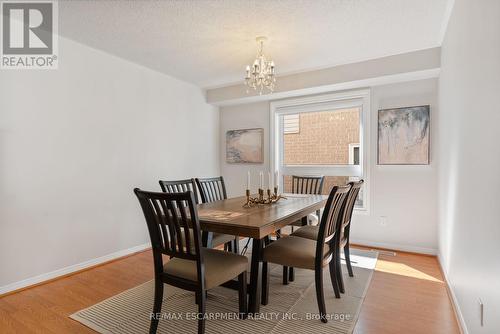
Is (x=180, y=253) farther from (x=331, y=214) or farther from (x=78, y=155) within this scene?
(x=78, y=155)

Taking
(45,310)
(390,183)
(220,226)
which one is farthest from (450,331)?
(45,310)

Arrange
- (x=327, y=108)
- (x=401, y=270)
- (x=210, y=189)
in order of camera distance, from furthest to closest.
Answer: (x=327, y=108), (x=210, y=189), (x=401, y=270)

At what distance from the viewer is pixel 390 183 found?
3.48 metres

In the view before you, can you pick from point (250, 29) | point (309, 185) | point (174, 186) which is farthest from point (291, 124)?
point (174, 186)

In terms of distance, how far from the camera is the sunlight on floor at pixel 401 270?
8.73 ft

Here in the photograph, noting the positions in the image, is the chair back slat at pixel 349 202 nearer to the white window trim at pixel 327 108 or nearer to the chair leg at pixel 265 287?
the chair leg at pixel 265 287

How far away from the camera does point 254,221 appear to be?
69.6 inches

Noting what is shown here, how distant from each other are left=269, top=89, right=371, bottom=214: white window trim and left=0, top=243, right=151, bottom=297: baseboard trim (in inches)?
92.2

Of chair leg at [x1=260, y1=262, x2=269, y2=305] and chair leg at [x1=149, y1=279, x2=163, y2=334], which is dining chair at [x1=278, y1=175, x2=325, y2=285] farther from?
chair leg at [x1=149, y1=279, x2=163, y2=334]

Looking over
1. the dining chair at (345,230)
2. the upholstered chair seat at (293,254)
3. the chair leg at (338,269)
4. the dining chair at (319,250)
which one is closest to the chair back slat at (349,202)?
the dining chair at (345,230)

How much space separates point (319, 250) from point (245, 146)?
289 centimetres

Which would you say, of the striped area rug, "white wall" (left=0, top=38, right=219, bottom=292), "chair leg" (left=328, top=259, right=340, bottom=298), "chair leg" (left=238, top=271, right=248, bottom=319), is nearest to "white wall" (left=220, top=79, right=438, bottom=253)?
the striped area rug

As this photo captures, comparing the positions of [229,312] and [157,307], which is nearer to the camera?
[157,307]

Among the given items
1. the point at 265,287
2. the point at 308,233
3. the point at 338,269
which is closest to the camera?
the point at 265,287
